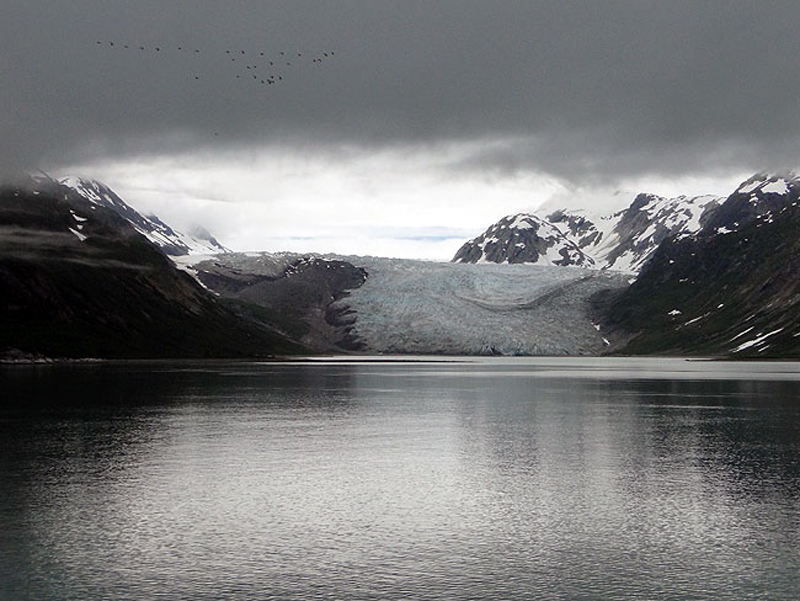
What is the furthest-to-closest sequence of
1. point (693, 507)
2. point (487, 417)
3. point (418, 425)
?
point (487, 417), point (418, 425), point (693, 507)

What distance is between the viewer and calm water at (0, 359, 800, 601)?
23.2m

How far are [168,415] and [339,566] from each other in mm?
44509

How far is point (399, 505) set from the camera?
33156 millimetres

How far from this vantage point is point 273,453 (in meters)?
46.6

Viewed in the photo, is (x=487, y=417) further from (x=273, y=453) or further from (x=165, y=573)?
(x=165, y=573)

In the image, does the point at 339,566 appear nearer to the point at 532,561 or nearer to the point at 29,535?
the point at 532,561

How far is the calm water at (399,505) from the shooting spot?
76.2 feet

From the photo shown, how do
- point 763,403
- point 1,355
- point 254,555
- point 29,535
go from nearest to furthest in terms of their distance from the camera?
point 254,555, point 29,535, point 763,403, point 1,355

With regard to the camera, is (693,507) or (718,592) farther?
(693,507)

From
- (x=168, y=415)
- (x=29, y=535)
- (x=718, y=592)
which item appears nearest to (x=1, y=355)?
(x=168, y=415)

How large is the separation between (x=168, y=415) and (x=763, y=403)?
163 ft

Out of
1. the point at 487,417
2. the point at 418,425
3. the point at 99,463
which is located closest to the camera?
the point at 99,463

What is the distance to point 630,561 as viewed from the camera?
25172 millimetres

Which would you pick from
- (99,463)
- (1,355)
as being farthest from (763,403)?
(1,355)
